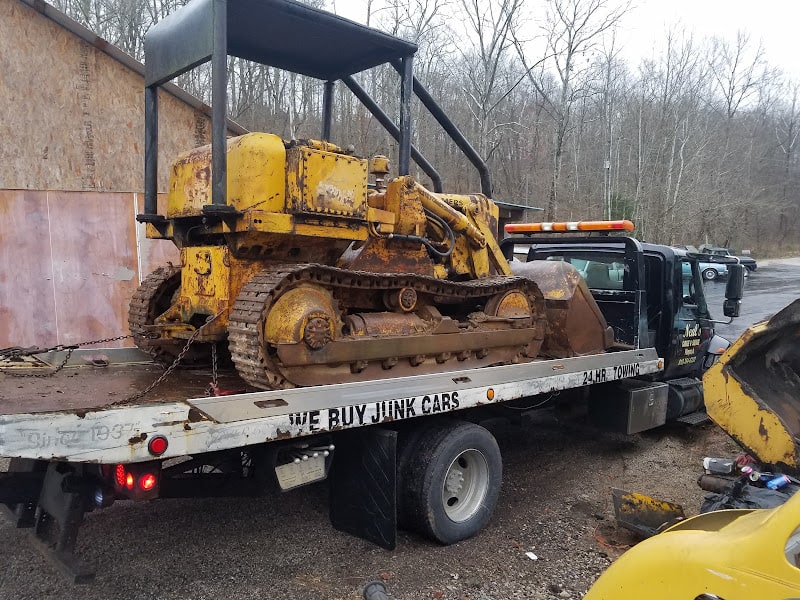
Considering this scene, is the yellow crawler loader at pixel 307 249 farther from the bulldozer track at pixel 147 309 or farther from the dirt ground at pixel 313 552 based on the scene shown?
the dirt ground at pixel 313 552

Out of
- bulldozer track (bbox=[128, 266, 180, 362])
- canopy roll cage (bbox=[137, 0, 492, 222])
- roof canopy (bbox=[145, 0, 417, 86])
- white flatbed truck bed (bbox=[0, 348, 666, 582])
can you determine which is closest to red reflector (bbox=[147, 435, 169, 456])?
white flatbed truck bed (bbox=[0, 348, 666, 582])

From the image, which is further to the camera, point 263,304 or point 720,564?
point 263,304

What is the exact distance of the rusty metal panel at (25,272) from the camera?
7.95 m

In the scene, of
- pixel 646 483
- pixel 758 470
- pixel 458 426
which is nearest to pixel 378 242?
pixel 458 426

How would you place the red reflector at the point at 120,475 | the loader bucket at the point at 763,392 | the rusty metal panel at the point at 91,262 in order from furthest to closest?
the rusty metal panel at the point at 91,262 < the loader bucket at the point at 763,392 < the red reflector at the point at 120,475

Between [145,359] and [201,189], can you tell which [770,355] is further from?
[145,359]

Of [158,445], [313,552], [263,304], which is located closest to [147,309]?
[263,304]

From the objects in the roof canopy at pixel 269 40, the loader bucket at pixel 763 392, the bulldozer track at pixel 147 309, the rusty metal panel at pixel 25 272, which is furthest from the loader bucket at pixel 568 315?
the rusty metal panel at pixel 25 272

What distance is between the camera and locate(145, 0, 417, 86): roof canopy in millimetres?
3998

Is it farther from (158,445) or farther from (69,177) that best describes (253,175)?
(69,177)

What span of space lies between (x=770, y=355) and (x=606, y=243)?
3.02 metres

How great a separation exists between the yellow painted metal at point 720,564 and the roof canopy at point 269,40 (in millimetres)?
3482

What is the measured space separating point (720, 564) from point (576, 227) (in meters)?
5.07

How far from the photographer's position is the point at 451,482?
4.54 metres
